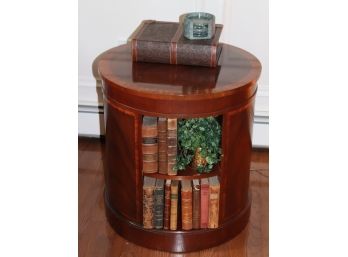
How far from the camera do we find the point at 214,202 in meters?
1.89

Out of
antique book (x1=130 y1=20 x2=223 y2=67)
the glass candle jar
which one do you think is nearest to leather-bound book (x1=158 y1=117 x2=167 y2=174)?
antique book (x1=130 y1=20 x2=223 y2=67)

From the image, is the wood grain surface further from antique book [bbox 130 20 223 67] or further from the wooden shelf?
antique book [bbox 130 20 223 67]

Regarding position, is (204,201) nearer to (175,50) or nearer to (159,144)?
(159,144)

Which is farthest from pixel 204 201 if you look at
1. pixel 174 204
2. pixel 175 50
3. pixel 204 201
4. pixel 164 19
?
pixel 164 19

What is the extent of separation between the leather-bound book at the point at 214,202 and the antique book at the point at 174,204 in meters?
0.12

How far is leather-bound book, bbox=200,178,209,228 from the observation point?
187 centimetres

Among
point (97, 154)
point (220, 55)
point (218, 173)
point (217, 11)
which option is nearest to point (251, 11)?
point (217, 11)

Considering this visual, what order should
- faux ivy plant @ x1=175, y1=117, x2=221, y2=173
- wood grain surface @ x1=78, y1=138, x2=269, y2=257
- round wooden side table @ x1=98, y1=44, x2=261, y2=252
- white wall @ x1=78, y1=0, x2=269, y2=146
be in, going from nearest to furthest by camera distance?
round wooden side table @ x1=98, y1=44, x2=261, y2=252
faux ivy plant @ x1=175, y1=117, x2=221, y2=173
wood grain surface @ x1=78, y1=138, x2=269, y2=257
white wall @ x1=78, y1=0, x2=269, y2=146

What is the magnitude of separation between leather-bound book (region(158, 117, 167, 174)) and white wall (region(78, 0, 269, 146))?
73 centimetres

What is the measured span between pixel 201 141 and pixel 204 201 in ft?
0.73

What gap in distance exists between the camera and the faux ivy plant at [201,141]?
1830mm
